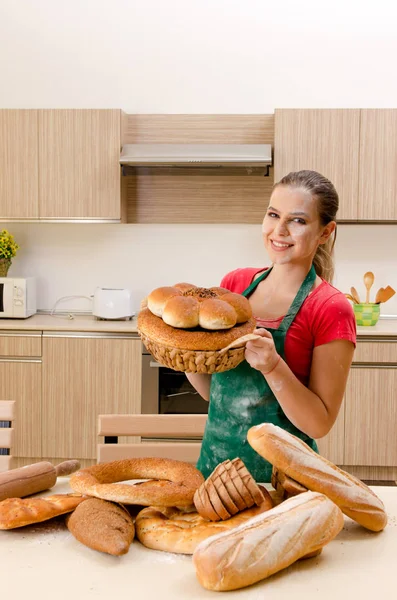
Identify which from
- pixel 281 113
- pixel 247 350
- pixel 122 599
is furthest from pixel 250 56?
pixel 122 599

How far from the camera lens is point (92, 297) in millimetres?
4238

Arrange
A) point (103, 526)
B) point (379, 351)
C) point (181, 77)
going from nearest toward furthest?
point (103, 526)
point (379, 351)
point (181, 77)

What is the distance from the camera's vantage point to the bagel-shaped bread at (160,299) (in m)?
1.34

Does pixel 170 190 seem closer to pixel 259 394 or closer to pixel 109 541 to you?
pixel 259 394

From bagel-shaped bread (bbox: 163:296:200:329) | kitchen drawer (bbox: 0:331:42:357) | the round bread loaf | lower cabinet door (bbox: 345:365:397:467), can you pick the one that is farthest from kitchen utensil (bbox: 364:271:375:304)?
bagel-shaped bread (bbox: 163:296:200:329)

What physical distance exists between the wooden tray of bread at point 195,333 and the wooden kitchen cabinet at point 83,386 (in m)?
2.38

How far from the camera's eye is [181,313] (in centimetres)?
128

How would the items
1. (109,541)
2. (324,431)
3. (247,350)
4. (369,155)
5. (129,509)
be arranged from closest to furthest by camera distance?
(109,541) < (129,509) < (247,350) < (324,431) < (369,155)

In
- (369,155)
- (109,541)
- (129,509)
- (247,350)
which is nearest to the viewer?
(109,541)

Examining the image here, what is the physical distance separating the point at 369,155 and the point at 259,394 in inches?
102

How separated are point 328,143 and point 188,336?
111 inches

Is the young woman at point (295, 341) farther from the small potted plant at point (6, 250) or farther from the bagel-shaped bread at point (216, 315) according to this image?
the small potted plant at point (6, 250)

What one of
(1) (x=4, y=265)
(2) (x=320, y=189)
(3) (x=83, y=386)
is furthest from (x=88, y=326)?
(2) (x=320, y=189)

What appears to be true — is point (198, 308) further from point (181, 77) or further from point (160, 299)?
point (181, 77)
